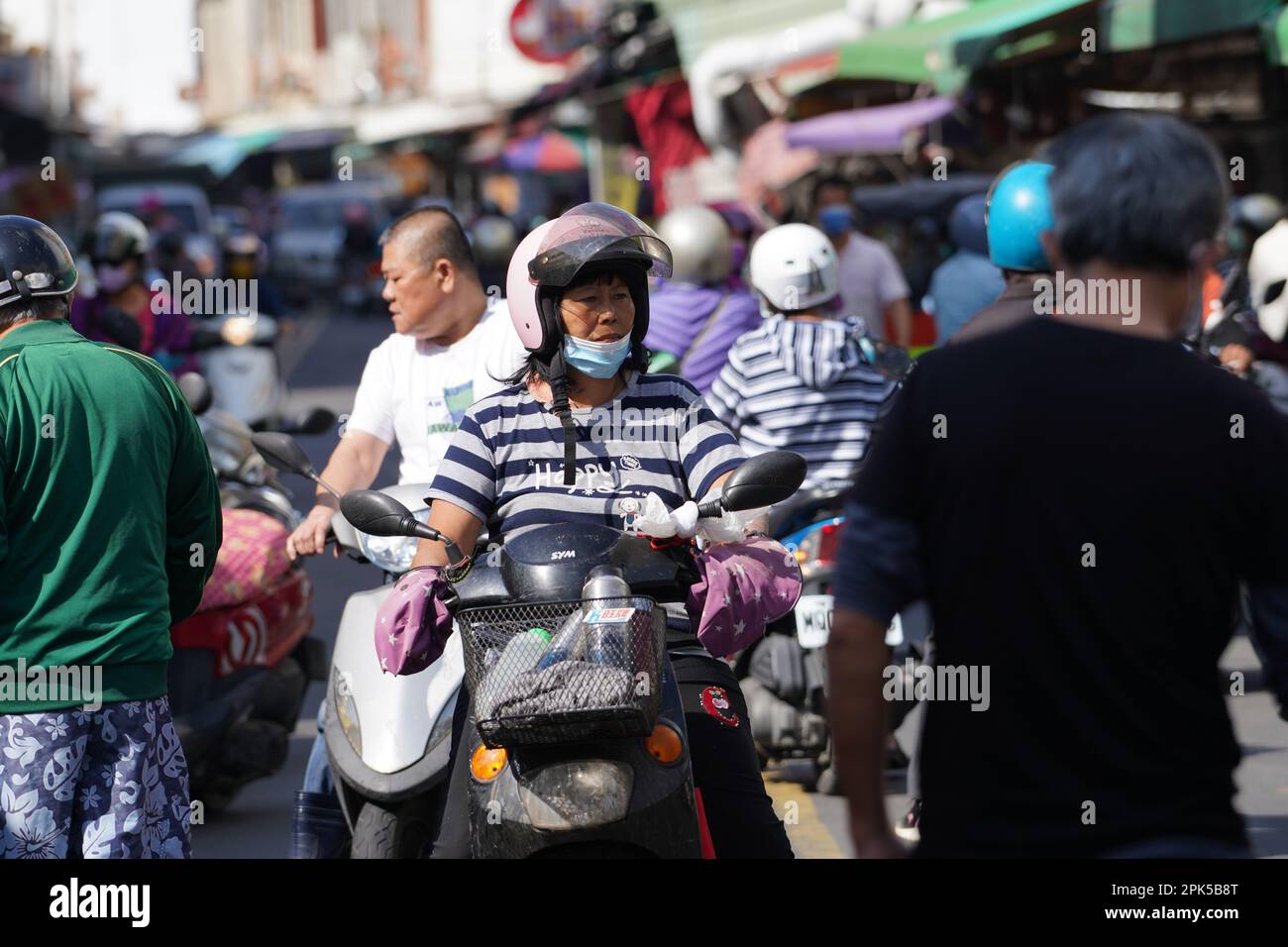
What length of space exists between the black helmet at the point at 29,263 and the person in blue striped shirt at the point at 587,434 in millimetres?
902

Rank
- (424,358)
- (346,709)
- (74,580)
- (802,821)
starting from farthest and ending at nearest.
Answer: (802,821), (424,358), (346,709), (74,580)

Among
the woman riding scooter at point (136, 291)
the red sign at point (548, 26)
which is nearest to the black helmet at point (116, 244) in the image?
the woman riding scooter at point (136, 291)

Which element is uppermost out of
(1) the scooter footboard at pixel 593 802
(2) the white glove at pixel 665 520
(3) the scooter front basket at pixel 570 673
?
(2) the white glove at pixel 665 520

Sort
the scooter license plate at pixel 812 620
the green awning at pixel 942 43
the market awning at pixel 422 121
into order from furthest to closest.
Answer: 1. the market awning at pixel 422 121
2. the green awning at pixel 942 43
3. the scooter license plate at pixel 812 620

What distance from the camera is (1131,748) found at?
2785 millimetres

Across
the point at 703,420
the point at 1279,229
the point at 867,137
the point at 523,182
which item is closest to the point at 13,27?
the point at 523,182

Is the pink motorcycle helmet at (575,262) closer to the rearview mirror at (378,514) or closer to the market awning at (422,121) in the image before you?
the rearview mirror at (378,514)

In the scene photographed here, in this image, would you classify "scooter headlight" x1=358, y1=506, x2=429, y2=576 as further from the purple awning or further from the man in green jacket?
the purple awning

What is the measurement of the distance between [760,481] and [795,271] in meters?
3.97

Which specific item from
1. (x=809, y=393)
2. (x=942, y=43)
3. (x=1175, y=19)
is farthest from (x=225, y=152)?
(x=809, y=393)

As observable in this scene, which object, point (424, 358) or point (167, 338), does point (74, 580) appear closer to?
point (424, 358)

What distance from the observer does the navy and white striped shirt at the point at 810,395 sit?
755 centimetres

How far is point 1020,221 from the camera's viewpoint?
5875 mm

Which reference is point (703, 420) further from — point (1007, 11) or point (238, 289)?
point (1007, 11)
